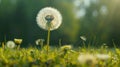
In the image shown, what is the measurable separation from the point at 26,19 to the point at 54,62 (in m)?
34.7

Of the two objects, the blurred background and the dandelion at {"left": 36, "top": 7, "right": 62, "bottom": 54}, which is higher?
the dandelion at {"left": 36, "top": 7, "right": 62, "bottom": 54}

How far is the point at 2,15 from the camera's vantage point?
39750 millimetres

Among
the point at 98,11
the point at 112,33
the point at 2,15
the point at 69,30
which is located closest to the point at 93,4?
the point at 98,11

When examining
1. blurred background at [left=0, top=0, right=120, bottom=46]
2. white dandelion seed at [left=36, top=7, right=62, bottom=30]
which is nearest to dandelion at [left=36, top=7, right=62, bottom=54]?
white dandelion seed at [left=36, top=7, right=62, bottom=30]

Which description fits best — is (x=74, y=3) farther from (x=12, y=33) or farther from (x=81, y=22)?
(x=12, y=33)

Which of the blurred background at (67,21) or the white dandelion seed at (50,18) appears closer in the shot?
the white dandelion seed at (50,18)

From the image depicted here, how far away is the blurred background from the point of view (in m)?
36.8

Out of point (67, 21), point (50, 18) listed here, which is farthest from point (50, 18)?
point (67, 21)

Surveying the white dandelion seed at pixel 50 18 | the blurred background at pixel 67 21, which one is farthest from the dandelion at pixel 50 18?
the blurred background at pixel 67 21

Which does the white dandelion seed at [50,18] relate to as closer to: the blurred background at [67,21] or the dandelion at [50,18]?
the dandelion at [50,18]

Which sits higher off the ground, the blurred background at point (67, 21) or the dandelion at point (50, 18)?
the dandelion at point (50, 18)

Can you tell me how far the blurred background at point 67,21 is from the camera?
36769 mm

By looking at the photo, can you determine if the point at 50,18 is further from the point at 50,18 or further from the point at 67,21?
the point at 67,21

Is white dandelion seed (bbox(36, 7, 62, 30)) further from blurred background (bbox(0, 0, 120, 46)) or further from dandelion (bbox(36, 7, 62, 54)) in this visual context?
blurred background (bbox(0, 0, 120, 46))
